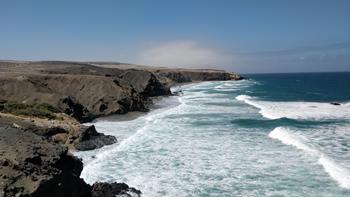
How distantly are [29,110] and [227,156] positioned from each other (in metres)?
16.1

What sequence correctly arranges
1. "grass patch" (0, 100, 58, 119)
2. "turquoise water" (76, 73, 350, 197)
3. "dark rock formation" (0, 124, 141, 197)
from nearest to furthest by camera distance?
"dark rock formation" (0, 124, 141, 197) < "turquoise water" (76, 73, 350, 197) < "grass patch" (0, 100, 58, 119)

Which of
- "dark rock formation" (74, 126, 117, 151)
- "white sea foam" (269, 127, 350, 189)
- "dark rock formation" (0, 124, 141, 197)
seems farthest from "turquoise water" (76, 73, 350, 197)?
"dark rock formation" (0, 124, 141, 197)

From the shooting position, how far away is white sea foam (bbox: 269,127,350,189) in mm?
22734

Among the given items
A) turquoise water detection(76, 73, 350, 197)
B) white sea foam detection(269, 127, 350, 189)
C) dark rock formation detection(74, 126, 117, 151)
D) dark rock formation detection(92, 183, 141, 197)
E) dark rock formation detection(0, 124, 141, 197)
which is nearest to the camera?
dark rock formation detection(0, 124, 141, 197)

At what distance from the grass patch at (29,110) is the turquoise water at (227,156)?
487cm

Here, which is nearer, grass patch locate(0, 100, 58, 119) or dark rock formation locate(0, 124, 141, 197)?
dark rock formation locate(0, 124, 141, 197)

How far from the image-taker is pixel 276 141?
108ft

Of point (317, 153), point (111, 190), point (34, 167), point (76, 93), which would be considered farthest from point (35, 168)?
point (76, 93)

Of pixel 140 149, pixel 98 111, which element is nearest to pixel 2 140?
pixel 140 149

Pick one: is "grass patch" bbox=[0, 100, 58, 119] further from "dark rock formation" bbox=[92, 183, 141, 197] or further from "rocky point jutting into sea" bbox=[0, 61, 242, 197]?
"dark rock formation" bbox=[92, 183, 141, 197]

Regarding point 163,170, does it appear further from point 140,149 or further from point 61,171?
point 61,171

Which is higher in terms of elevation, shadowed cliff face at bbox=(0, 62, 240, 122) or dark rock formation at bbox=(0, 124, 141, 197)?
dark rock formation at bbox=(0, 124, 141, 197)

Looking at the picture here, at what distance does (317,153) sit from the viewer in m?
28.1

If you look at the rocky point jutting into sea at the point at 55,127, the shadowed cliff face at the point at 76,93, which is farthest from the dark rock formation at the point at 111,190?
the shadowed cliff face at the point at 76,93
